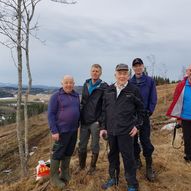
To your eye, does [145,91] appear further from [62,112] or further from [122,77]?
[62,112]

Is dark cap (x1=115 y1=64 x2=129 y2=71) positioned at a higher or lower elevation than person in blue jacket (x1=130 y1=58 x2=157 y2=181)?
higher

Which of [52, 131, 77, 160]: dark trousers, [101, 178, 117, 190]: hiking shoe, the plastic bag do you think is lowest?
the plastic bag

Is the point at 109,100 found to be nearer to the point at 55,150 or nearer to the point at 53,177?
the point at 55,150

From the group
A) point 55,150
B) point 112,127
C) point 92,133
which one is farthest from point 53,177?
point 112,127

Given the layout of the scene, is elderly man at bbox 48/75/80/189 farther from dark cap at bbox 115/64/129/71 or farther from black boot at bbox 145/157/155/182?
black boot at bbox 145/157/155/182

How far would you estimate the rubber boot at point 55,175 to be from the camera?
562 cm

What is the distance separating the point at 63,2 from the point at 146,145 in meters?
4.99

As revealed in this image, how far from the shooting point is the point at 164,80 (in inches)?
2035

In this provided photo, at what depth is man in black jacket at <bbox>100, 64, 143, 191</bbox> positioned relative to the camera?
488 cm

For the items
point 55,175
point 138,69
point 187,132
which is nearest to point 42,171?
point 55,175

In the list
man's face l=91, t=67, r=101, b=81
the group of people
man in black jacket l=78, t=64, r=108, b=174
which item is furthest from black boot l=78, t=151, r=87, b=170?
man's face l=91, t=67, r=101, b=81

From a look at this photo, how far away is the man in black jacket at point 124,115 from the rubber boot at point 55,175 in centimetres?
117

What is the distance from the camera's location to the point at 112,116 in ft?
16.2

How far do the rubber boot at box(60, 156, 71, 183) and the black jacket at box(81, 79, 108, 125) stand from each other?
729 millimetres
